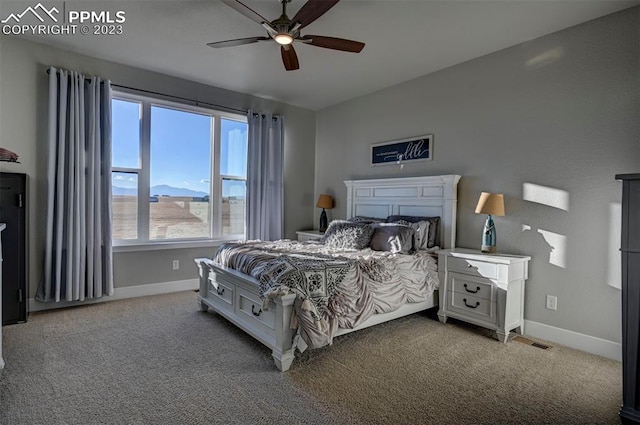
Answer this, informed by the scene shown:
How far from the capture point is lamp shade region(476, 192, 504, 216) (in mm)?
3115

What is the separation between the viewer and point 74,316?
3.37 m

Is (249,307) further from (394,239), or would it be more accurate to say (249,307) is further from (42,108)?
(42,108)

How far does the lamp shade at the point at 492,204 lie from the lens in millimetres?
3115

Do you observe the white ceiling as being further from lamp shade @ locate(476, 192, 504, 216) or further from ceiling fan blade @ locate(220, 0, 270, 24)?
lamp shade @ locate(476, 192, 504, 216)

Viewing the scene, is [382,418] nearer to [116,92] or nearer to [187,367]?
[187,367]

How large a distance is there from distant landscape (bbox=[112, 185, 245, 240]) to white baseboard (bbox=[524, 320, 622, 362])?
12.2 feet

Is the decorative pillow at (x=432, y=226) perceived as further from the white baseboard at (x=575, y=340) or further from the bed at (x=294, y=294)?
the white baseboard at (x=575, y=340)

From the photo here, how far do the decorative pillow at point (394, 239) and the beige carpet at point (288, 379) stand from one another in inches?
30.1

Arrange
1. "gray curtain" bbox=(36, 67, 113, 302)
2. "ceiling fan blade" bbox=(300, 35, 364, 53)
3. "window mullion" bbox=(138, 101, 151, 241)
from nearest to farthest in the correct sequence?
1. "ceiling fan blade" bbox=(300, 35, 364, 53)
2. "gray curtain" bbox=(36, 67, 113, 302)
3. "window mullion" bbox=(138, 101, 151, 241)

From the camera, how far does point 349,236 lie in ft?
12.2

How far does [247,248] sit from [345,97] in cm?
286

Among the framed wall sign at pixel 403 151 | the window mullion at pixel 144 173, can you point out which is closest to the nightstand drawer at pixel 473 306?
the framed wall sign at pixel 403 151

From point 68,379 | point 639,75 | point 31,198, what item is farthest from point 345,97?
point 68,379

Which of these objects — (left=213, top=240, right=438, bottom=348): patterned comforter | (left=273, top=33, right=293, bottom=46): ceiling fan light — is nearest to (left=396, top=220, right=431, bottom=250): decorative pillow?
(left=213, top=240, right=438, bottom=348): patterned comforter
